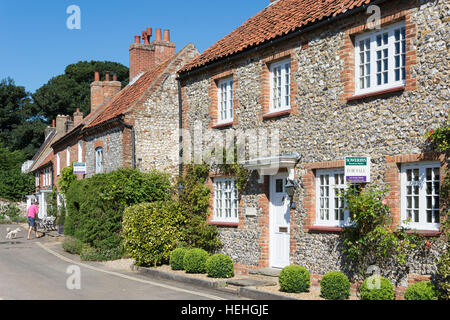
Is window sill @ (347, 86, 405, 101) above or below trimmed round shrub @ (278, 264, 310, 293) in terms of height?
above

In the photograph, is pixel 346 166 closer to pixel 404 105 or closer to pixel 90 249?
pixel 404 105

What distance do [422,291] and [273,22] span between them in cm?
931

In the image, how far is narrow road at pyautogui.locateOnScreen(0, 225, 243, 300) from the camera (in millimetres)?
11664

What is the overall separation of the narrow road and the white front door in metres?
2.39

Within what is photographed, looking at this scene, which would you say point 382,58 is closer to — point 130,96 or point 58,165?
point 130,96

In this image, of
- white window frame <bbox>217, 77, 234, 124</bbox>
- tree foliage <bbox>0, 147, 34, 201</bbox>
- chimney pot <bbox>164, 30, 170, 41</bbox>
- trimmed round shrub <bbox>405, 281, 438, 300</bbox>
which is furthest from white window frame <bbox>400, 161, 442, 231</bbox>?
tree foliage <bbox>0, 147, 34, 201</bbox>

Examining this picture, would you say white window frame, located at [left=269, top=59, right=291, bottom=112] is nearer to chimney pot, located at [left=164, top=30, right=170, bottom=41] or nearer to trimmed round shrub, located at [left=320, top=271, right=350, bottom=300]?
trimmed round shrub, located at [left=320, top=271, right=350, bottom=300]

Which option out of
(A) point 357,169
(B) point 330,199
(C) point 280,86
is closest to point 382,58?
(A) point 357,169

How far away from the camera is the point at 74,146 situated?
96.6 ft

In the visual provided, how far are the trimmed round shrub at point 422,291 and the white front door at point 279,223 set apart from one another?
14.4 ft

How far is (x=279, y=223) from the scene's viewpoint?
47.8 feet

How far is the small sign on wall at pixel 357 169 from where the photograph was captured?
1151 cm

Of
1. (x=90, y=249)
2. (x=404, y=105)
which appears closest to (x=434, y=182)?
(x=404, y=105)

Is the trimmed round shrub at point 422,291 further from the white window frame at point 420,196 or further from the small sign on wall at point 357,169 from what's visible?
the small sign on wall at point 357,169
